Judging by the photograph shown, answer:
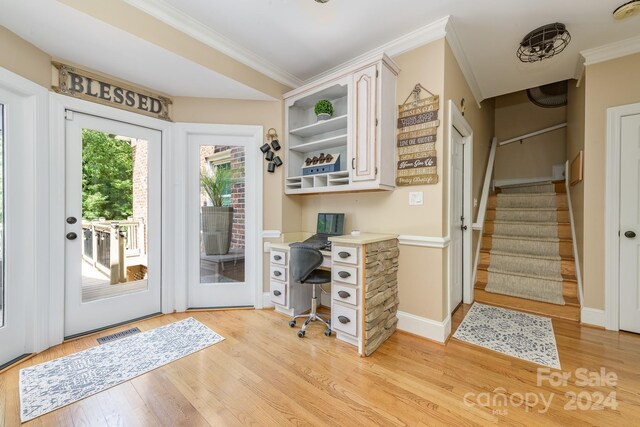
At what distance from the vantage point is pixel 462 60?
2.75 m

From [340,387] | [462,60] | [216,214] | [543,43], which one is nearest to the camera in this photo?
[340,387]

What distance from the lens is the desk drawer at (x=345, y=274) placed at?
85.2 inches

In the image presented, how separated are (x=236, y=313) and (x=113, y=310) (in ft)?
3.75

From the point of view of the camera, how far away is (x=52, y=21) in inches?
70.6

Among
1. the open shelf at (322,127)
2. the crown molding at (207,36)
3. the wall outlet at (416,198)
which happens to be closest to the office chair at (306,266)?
the wall outlet at (416,198)

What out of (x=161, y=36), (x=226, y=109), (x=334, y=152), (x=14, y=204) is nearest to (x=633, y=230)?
(x=334, y=152)

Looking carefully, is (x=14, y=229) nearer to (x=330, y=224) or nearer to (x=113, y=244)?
(x=113, y=244)

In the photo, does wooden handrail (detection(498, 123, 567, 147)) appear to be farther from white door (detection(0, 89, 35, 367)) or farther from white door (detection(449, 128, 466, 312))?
white door (detection(0, 89, 35, 367))

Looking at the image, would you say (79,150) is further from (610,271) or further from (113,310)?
(610,271)

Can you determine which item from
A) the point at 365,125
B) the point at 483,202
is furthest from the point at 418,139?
the point at 483,202

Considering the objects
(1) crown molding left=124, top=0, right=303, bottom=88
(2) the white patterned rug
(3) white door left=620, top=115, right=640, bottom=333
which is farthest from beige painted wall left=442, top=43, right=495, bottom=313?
(1) crown molding left=124, top=0, right=303, bottom=88

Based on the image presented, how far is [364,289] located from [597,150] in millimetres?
2646

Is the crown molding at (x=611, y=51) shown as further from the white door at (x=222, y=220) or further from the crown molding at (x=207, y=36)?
the white door at (x=222, y=220)

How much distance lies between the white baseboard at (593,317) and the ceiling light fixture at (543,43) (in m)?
2.50
